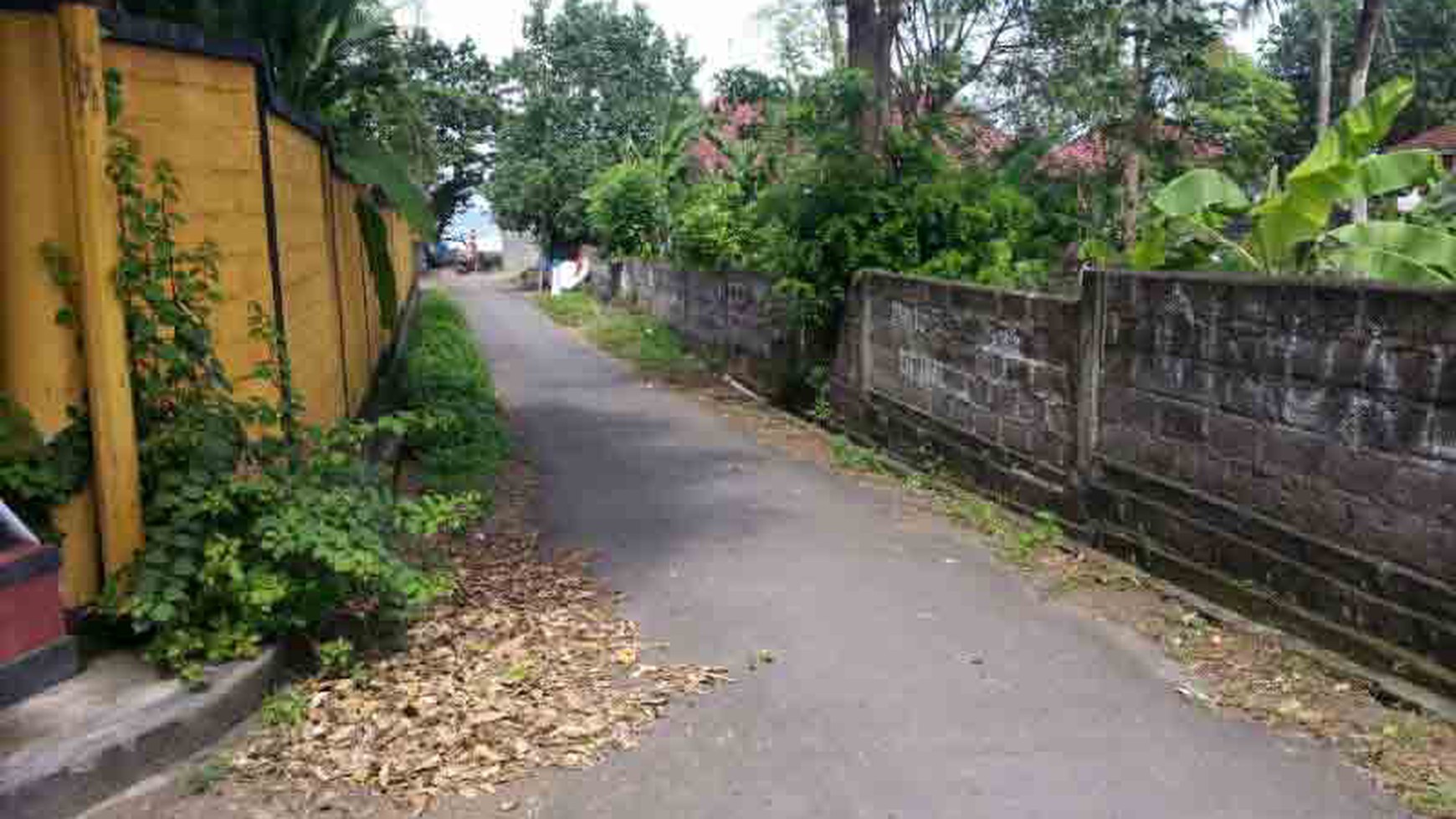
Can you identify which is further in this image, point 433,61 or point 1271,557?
point 433,61

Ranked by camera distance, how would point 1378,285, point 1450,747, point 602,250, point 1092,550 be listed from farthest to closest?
point 602,250 → point 1092,550 → point 1378,285 → point 1450,747

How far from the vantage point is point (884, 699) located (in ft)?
15.7

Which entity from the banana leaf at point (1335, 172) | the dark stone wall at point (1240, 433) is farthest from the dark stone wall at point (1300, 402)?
the banana leaf at point (1335, 172)

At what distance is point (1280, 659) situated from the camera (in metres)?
5.20

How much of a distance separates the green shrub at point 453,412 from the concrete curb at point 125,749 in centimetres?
188

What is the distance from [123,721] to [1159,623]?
14.4ft

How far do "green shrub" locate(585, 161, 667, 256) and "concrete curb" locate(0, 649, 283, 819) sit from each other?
24.3m

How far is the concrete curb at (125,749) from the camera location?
361 centimetres

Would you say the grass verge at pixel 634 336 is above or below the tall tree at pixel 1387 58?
below

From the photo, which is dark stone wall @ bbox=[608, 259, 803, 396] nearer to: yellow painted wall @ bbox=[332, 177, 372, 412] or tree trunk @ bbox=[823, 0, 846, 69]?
yellow painted wall @ bbox=[332, 177, 372, 412]

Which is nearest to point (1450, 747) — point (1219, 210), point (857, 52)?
point (1219, 210)

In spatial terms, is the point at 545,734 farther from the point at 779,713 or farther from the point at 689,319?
the point at 689,319

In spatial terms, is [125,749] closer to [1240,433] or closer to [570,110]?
[1240,433]

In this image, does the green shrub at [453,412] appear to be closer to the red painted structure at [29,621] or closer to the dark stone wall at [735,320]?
the red painted structure at [29,621]
